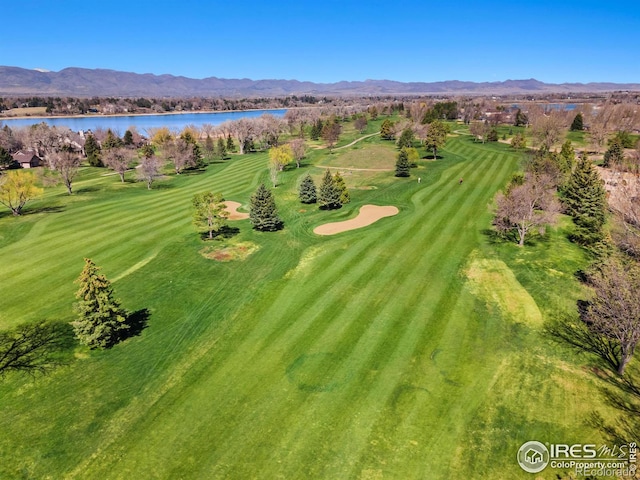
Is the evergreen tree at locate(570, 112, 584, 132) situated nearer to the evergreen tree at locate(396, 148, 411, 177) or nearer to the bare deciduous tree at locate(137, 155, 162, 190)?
the evergreen tree at locate(396, 148, 411, 177)

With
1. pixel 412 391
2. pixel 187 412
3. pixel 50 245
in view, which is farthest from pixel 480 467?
pixel 50 245

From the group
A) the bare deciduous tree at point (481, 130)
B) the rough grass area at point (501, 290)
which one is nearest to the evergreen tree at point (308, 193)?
the rough grass area at point (501, 290)

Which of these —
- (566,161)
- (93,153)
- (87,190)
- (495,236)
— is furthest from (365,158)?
(93,153)

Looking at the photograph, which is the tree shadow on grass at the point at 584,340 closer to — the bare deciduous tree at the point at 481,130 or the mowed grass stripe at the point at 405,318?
the mowed grass stripe at the point at 405,318

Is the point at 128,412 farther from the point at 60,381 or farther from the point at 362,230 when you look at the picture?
the point at 362,230

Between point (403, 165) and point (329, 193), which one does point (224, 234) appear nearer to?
point (329, 193)

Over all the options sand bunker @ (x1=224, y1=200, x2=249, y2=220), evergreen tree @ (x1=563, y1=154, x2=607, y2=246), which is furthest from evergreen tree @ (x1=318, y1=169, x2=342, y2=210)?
evergreen tree @ (x1=563, y1=154, x2=607, y2=246)
